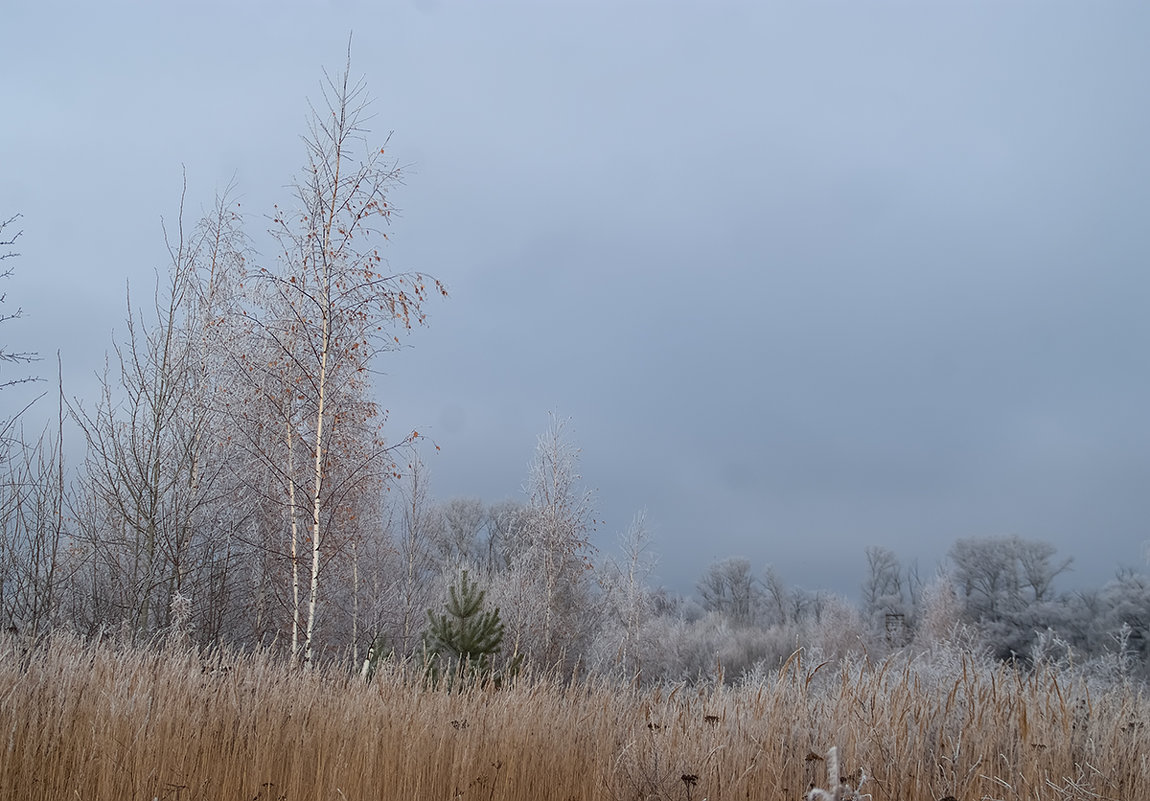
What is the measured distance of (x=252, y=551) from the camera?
18125mm

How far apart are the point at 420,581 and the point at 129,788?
28623 millimetres

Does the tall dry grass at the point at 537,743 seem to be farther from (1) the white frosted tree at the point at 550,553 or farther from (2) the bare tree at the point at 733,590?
(2) the bare tree at the point at 733,590

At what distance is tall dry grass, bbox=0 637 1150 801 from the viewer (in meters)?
4.64

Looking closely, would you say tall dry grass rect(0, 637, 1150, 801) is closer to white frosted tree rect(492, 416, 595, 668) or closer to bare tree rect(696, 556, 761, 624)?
white frosted tree rect(492, 416, 595, 668)

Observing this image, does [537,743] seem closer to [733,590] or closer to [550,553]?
[550,553]

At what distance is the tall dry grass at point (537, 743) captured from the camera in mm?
4641

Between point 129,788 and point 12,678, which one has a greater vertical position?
point 12,678

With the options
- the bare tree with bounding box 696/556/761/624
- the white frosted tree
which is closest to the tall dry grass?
the white frosted tree

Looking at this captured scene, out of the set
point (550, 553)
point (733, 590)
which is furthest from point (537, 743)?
point (733, 590)

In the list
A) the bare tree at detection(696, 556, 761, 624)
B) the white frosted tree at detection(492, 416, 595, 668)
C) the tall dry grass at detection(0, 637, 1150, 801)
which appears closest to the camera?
the tall dry grass at detection(0, 637, 1150, 801)

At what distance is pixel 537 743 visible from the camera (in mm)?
5594

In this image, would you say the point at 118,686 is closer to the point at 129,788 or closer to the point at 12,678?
the point at 12,678

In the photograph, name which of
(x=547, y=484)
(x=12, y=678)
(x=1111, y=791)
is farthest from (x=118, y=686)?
(x=547, y=484)

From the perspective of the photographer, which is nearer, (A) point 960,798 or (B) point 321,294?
(A) point 960,798
